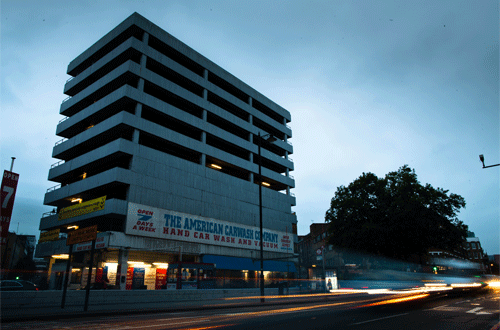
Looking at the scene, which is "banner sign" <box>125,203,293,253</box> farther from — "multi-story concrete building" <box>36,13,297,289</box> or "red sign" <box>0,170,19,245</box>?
"red sign" <box>0,170,19,245</box>

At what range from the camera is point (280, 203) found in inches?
1991

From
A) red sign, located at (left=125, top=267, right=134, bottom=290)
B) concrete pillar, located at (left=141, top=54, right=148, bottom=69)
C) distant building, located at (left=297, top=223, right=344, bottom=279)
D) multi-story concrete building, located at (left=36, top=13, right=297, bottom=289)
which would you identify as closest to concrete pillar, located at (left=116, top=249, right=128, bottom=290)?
multi-story concrete building, located at (left=36, top=13, right=297, bottom=289)

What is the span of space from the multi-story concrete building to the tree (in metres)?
10.8

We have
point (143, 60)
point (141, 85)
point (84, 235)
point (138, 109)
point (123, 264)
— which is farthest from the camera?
point (143, 60)

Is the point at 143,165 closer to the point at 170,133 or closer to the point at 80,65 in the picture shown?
the point at 170,133

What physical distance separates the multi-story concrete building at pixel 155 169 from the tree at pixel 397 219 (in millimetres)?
A: 10818

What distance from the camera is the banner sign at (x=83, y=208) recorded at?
32141mm

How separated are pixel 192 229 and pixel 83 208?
11.6 meters

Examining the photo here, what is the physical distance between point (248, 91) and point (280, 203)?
18.7 m

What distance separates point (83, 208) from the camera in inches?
1335

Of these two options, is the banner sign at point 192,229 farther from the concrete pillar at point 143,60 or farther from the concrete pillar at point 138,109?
the concrete pillar at point 143,60

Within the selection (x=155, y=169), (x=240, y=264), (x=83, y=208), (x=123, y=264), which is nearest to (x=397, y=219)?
(x=240, y=264)

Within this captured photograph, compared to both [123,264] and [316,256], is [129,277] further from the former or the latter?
[316,256]

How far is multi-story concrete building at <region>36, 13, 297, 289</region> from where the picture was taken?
33.5 meters
